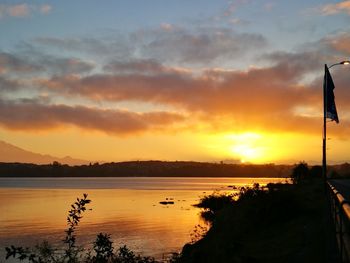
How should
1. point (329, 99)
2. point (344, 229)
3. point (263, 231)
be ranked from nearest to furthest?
point (344, 229)
point (263, 231)
point (329, 99)

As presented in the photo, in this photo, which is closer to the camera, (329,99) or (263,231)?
(263,231)

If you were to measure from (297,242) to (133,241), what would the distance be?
2923 cm

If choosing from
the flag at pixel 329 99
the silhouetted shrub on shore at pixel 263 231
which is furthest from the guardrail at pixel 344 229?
the flag at pixel 329 99

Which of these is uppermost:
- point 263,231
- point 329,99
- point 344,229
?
point 329,99

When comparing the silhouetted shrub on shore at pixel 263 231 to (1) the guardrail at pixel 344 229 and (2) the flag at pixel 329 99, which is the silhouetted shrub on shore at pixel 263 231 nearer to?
(2) the flag at pixel 329 99

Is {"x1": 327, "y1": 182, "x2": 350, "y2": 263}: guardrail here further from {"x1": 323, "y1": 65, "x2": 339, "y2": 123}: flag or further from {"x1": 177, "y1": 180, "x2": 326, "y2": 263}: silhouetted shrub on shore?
{"x1": 323, "y1": 65, "x2": 339, "y2": 123}: flag

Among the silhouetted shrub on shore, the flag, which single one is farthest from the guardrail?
the flag

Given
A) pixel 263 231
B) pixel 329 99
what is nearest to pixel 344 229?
pixel 263 231

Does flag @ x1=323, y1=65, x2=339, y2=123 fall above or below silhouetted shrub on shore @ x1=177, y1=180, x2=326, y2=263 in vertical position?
above

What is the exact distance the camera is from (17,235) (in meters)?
48.3

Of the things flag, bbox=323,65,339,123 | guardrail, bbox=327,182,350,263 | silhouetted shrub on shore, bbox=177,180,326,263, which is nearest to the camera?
guardrail, bbox=327,182,350,263

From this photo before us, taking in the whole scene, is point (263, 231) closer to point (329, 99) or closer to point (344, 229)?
point (329, 99)

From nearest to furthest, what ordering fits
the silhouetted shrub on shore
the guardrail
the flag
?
the guardrail
the silhouetted shrub on shore
the flag

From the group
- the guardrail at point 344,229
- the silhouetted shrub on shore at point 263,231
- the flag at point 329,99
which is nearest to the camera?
the guardrail at point 344,229
